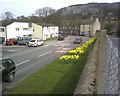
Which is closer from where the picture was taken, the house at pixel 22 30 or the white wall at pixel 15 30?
the white wall at pixel 15 30

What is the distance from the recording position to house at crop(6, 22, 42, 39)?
6707 centimetres

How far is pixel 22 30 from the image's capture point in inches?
2874

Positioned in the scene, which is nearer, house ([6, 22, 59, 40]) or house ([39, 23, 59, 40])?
house ([6, 22, 59, 40])

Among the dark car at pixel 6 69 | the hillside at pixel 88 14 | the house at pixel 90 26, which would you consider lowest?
the dark car at pixel 6 69

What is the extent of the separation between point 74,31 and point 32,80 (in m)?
131

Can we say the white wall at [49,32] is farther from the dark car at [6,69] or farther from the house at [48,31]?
the dark car at [6,69]

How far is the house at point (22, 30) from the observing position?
67.1 metres

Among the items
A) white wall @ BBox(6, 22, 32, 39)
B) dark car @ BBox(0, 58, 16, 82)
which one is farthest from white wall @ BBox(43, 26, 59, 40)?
dark car @ BBox(0, 58, 16, 82)

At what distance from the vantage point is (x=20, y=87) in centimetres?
1190

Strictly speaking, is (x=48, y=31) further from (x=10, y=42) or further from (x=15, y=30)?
(x=10, y=42)

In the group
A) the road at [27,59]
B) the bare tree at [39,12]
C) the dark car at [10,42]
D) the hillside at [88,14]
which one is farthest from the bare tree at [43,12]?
the road at [27,59]

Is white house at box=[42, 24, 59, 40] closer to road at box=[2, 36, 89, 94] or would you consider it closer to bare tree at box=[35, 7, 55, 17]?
bare tree at box=[35, 7, 55, 17]

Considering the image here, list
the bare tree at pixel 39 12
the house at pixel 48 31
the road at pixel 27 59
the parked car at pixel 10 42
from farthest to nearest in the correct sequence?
the bare tree at pixel 39 12 → the house at pixel 48 31 → the parked car at pixel 10 42 → the road at pixel 27 59

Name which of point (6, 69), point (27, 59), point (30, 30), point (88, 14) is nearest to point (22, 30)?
point (30, 30)
